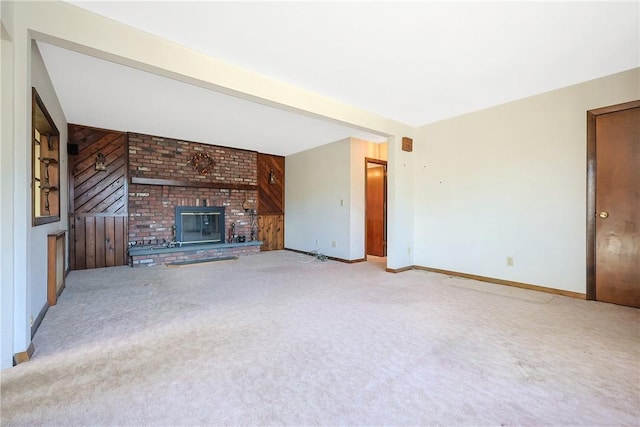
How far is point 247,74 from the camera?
9.48 feet

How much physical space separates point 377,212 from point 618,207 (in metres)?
3.95

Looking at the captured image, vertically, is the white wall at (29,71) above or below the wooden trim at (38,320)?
above

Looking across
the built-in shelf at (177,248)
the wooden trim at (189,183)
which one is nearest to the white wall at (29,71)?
the built-in shelf at (177,248)

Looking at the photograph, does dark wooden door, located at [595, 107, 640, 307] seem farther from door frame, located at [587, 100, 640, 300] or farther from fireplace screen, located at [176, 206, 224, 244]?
fireplace screen, located at [176, 206, 224, 244]

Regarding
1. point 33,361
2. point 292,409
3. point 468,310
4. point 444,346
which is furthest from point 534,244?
point 33,361

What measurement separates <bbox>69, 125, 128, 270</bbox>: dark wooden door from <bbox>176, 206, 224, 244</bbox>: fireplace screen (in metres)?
0.94

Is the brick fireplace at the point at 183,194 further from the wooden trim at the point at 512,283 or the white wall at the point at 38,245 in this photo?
the wooden trim at the point at 512,283

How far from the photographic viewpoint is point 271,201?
7.11 m

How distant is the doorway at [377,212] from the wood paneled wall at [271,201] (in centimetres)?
223

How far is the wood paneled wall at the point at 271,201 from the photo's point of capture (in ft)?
22.8

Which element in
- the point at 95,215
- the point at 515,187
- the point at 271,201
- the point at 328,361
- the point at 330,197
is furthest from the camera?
the point at 271,201

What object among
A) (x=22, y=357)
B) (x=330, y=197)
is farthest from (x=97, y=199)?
(x=330, y=197)

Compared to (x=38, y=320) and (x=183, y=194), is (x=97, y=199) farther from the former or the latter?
(x=38, y=320)

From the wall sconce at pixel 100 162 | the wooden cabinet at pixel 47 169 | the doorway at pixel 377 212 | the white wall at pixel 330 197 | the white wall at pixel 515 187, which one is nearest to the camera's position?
the wooden cabinet at pixel 47 169
